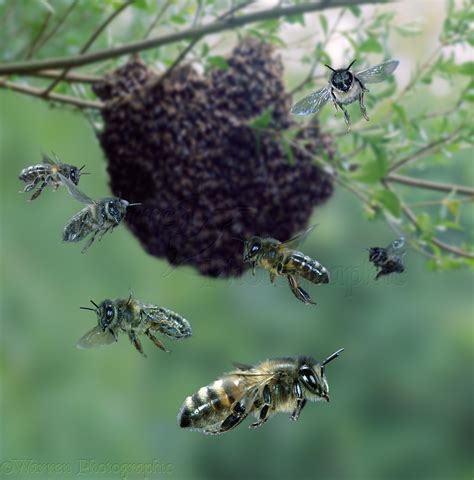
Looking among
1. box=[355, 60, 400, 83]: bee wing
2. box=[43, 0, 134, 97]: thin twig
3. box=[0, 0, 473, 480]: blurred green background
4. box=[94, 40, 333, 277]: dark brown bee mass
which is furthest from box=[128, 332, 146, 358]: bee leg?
box=[0, 0, 473, 480]: blurred green background

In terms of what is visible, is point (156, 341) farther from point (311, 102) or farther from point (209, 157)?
point (209, 157)

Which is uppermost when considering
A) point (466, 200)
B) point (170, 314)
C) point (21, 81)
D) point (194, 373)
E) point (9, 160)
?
point (9, 160)

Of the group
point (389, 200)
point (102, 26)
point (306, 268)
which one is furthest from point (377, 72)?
point (102, 26)

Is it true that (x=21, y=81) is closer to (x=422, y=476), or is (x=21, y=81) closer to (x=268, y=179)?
(x=268, y=179)

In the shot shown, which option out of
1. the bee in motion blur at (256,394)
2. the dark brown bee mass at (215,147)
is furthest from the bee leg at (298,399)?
the dark brown bee mass at (215,147)

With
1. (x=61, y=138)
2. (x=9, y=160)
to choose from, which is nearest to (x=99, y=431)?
(x=9, y=160)

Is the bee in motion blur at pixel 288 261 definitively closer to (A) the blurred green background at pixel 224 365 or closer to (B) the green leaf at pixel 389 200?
(B) the green leaf at pixel 389 200
